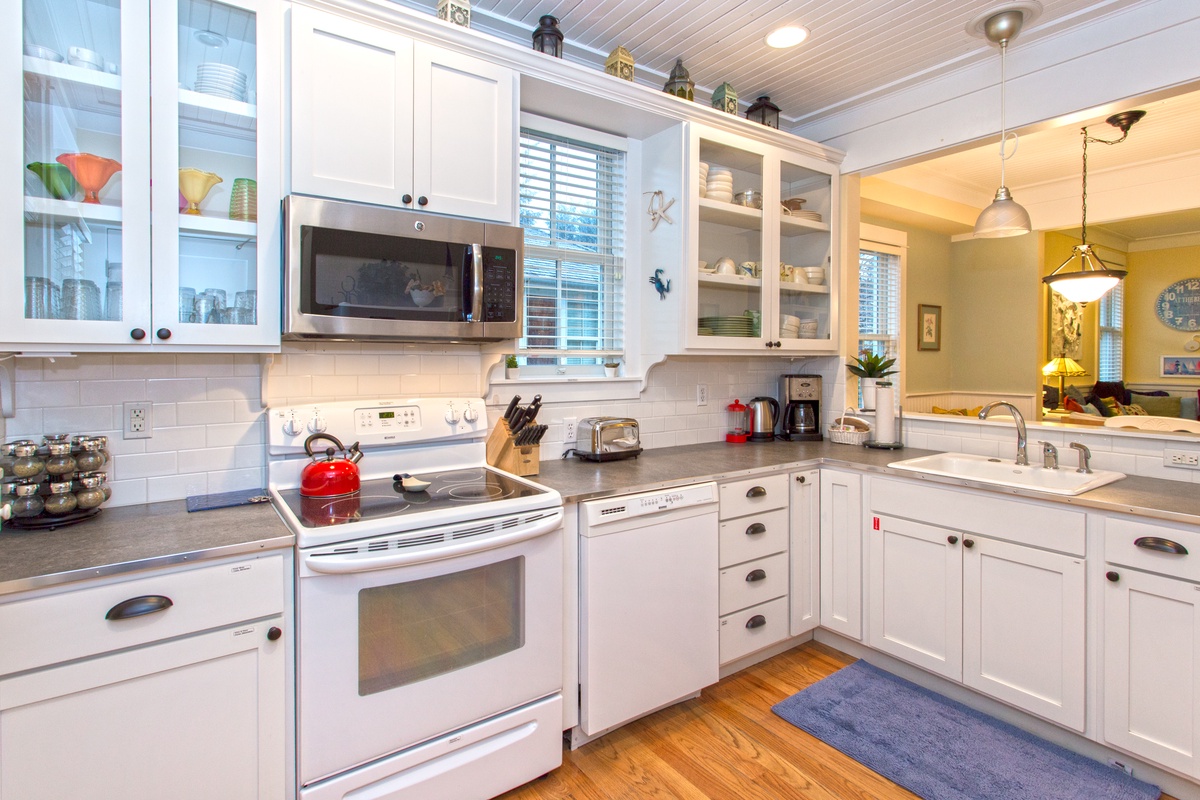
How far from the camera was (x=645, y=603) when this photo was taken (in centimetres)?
215

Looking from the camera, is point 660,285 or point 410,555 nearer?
point 410,555

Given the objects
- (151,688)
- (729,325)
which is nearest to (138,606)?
(151,688)

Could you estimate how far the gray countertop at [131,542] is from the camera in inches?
50.3

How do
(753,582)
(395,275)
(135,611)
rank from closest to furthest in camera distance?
(135,611)
(395,275)
(753,582)

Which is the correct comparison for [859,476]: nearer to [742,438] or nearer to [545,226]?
[742,438]

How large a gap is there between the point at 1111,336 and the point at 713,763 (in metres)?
7.95

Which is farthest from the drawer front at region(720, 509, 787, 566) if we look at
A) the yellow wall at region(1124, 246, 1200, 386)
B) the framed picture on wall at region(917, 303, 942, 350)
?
the yellow wall at region(1124, 246, 1200, 386)

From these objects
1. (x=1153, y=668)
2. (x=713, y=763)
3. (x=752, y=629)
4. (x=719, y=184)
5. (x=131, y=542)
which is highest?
(x=719, y=184)

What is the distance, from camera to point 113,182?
157 centimetres

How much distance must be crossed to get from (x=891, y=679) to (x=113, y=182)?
320 cm

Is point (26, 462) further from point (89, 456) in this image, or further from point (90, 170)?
point (90, 170)

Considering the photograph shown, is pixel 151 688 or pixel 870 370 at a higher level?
pixel 870 370

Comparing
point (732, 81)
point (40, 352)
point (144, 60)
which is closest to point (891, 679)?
point (732, 81)

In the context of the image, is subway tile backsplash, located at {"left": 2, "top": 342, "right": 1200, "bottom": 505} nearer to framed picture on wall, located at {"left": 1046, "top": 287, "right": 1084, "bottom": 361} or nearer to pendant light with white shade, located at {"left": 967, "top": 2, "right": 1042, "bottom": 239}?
pendant light with white shade, located at {"left": 967, "top": 2, "right": 1042, "bottom": 239}
